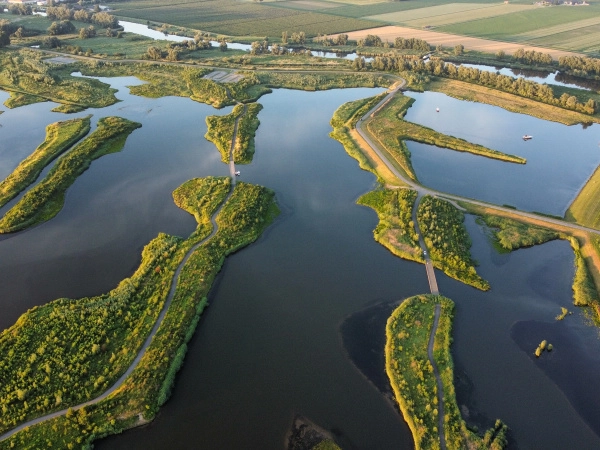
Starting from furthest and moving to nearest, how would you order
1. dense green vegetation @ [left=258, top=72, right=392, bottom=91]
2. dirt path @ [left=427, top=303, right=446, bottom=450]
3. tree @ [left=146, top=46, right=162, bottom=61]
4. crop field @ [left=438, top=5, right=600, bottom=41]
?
crop field @ [left=438, top=5, right=600, bottom=41] < tree @ [left=146, top=46, right=162, bottom=61] < dense green vegetation @ [left=258, top=72, right=392, bottom=91] < dirt path @ [left=427, top=303, right=446, bottom=450]

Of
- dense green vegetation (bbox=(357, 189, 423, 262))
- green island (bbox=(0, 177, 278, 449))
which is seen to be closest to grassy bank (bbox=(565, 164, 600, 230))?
dense green vegetation (bbox=(357, 189, 423, 262))

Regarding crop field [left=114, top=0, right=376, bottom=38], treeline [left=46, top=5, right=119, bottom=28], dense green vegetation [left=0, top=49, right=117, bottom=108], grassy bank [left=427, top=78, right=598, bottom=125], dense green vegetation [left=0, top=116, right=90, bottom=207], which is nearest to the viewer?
dense green vegetation [left=0, top=116, right=90, bottom=207]

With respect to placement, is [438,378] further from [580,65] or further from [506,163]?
[580,65]

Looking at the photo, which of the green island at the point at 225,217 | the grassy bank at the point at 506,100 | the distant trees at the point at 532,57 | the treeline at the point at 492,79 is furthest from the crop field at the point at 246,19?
the grassy bank at the point at 506,100

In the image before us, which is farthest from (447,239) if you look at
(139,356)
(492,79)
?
(492,79)

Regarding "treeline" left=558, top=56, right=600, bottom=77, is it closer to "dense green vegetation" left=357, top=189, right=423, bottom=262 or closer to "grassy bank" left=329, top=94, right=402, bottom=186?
"grassy bank" left=329, top=94, right=402, bottom=186
